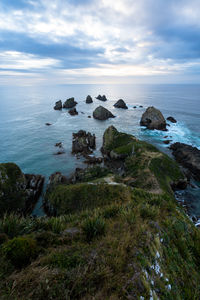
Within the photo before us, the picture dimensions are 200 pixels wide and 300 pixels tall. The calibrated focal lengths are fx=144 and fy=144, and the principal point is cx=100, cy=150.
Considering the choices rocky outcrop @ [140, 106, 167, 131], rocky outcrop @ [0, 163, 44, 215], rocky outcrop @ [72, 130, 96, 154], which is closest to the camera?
rocky outcrop @ [0, 163, 44, 215]

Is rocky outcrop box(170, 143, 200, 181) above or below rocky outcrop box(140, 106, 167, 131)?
below

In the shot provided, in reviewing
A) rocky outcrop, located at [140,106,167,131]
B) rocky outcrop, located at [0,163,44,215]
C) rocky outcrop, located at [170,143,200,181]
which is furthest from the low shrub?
rocky outcrop, located at [140,106,167,131]

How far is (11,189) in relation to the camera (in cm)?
2502

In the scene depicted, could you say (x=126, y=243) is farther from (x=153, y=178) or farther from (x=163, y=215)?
(x=153, y=178)

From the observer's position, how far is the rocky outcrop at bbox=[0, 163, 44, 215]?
2336cm

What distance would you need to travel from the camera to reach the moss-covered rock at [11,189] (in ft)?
76.1

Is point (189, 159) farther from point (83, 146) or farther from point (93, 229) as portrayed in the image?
point (93, 229)

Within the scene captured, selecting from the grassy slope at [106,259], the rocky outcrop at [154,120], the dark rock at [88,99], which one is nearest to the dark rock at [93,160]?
the grassy slope at [106,259]

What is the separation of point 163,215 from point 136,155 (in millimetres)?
30713

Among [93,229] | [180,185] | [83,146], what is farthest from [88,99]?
[93,229]

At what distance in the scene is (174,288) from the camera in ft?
14.1

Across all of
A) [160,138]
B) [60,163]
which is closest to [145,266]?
[60,163]

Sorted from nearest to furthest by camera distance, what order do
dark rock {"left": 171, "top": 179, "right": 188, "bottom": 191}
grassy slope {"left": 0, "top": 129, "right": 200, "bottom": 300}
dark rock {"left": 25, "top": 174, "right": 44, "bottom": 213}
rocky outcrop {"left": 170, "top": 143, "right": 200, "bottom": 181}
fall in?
grassy slope {"left": 0, "top": 129, "right": 200, "bottom": 300}
dark rock {"left": 25, "top": 174, "right": 44, "bottom": 213}
dark rock {"left": 171, "top": 179, "right": 188, "bottom": 191}
rocky outcrop {"left": 170, "top": 143, "right": 200, "bottom": 181}

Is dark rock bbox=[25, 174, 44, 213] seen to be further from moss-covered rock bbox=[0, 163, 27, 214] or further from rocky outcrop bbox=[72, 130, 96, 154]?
rocky outcrop bbox=[72, 130, 96, 154]
